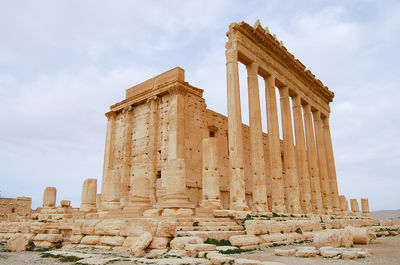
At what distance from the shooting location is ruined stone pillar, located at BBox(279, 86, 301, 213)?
1966 cm

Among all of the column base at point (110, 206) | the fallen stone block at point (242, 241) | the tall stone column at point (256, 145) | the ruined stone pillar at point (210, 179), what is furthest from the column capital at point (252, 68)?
the fallen stone block at point (242, 241)

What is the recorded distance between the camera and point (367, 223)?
71.7ft

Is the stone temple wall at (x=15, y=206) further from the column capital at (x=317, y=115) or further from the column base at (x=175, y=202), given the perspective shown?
the column capital at (x=317, y=115)

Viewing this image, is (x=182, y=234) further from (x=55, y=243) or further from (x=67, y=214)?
(x=67, y=214)

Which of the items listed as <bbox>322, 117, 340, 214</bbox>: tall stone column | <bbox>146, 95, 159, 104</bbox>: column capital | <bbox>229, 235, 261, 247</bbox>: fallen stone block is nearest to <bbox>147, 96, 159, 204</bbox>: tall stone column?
<bbox>146, 95, 159, 104</bbox>: column capital

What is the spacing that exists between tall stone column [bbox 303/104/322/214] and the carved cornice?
231cm

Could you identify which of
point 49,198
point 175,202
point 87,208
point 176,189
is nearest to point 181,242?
point 175,202

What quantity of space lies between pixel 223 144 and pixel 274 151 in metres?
4.92

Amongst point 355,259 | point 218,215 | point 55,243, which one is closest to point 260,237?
point 218,215

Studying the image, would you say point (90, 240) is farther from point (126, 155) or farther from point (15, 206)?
point (15, 206)

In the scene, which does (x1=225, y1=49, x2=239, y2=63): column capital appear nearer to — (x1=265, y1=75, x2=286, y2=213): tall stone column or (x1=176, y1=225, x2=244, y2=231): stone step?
(x1=265, y1=75, x2=286, y2=213): tall stone column

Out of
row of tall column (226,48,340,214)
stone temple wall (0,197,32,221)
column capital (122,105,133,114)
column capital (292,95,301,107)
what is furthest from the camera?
stone temple wall (0,197,32,221)

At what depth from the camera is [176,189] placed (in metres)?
12.9

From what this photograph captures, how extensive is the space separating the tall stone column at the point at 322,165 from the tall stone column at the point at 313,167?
5.71 ft
